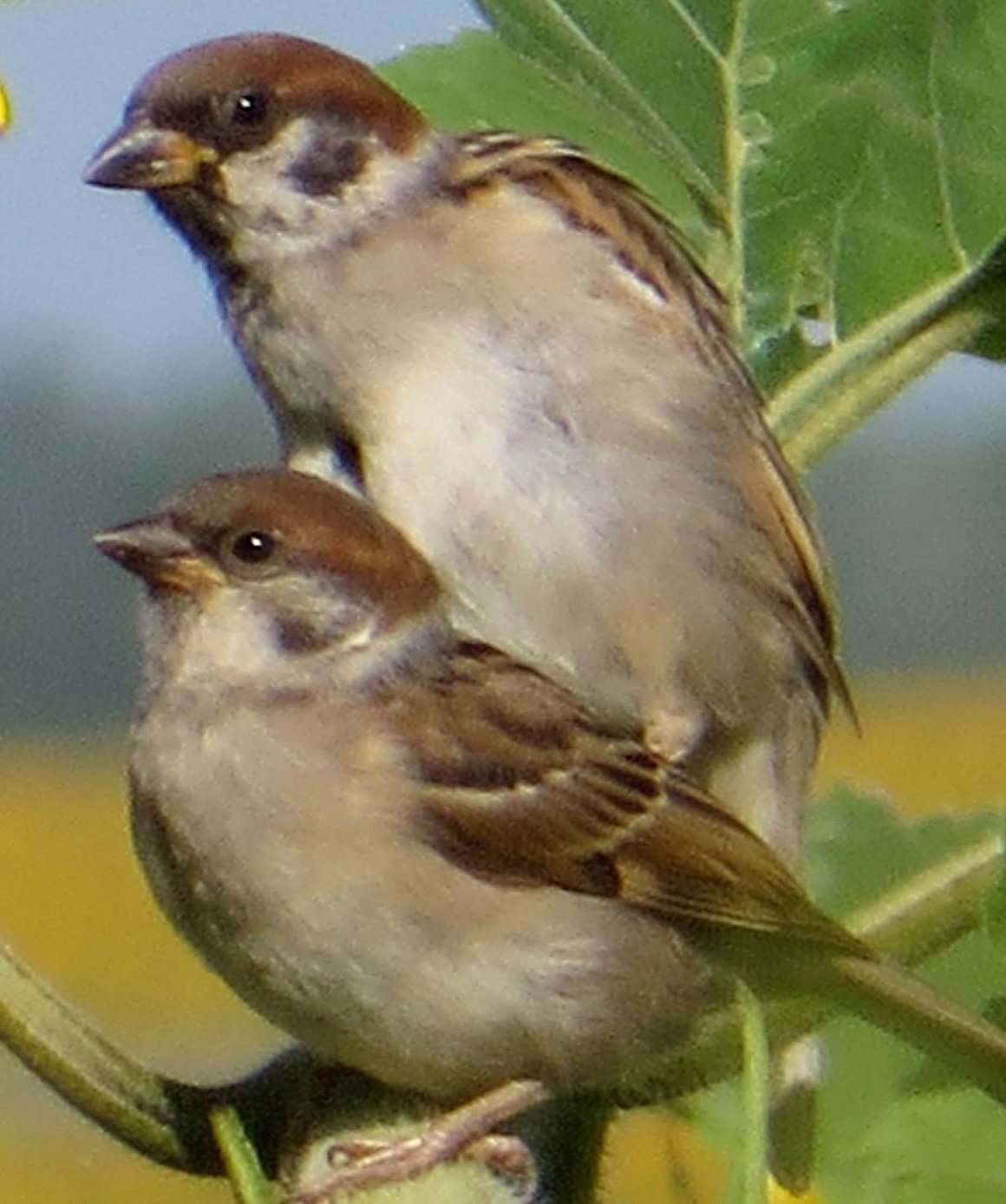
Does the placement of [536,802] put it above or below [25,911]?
above

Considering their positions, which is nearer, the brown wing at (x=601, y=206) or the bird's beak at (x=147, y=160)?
the bird's beak at (x=147, y=160)

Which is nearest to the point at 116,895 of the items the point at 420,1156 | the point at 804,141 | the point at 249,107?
the point at 249,107

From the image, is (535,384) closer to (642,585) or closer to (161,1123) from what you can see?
(642,585)

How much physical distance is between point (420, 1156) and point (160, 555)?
21.5 inches

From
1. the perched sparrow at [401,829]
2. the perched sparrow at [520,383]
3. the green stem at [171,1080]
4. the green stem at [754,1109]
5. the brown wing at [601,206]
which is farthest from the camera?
the brown wing at [601,206]

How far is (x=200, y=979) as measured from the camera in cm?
892

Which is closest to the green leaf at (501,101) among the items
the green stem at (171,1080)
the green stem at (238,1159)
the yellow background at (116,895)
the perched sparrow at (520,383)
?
the perched sparrow at (520,383)

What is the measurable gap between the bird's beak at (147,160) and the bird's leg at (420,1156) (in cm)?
59

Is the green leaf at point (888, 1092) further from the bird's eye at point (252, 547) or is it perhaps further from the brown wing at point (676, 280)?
the brown wing at point (676, 280)

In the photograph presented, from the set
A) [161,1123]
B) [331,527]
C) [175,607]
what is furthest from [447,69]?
[161,1123]

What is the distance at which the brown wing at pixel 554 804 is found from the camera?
57.0 inches

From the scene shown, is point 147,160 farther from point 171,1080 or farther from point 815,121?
point 171,1080

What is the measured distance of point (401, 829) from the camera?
144 centimetres

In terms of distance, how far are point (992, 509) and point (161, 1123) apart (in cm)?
552
